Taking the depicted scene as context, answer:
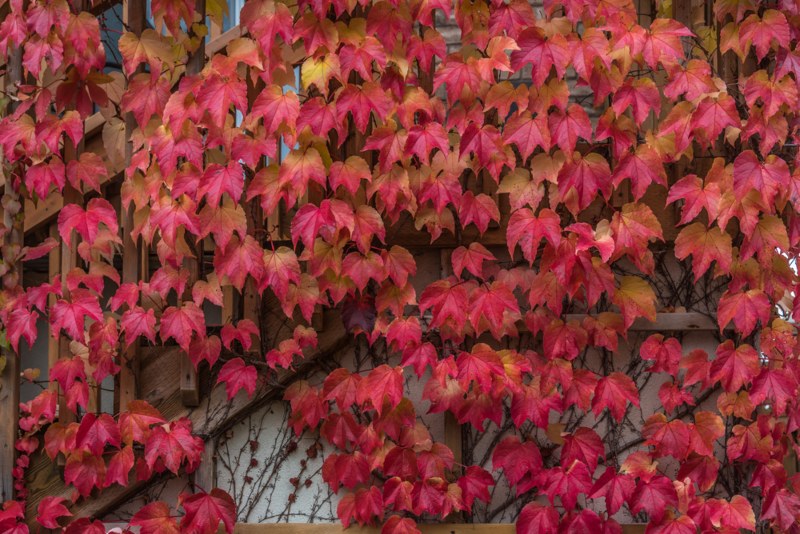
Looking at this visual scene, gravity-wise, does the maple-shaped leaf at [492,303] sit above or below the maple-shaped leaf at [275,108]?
below

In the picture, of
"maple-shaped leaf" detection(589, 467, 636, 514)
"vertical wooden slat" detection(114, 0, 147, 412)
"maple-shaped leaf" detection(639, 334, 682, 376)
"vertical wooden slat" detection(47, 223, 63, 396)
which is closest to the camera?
"maple-shaped leaf" detection(589, 467, 636, 514)

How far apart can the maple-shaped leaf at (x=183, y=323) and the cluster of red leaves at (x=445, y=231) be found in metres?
0.01

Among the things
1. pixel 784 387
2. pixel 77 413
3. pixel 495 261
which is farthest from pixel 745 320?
pixel 77 413

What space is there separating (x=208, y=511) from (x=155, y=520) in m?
0.19

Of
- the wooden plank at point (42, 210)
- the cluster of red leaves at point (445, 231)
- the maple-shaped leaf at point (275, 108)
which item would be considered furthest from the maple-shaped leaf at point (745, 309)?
the wooden plank at point (42, 210)

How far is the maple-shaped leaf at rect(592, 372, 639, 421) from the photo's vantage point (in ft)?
10.5

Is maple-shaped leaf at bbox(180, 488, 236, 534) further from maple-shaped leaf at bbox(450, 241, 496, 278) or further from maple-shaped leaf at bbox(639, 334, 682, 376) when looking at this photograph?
maple-shaped leaf at bbox(639, 334, 682, 376)

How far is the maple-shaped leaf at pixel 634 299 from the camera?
10.5 feet

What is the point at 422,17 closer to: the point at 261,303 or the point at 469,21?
the point at 469,21

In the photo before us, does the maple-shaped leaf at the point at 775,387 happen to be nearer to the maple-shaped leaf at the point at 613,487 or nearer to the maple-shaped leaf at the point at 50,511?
the maple-shaped leaf at the point at 613,487

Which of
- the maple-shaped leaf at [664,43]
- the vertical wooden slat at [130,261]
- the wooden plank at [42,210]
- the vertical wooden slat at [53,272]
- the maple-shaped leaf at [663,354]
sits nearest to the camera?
the maple-shaped leaf at [664,43]

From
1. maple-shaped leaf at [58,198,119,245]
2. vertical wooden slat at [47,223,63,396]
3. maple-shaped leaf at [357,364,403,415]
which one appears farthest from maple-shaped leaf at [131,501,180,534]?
maple-shaped leaf at [58,198,119,245]

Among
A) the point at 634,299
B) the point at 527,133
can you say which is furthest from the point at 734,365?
the point at 527,133

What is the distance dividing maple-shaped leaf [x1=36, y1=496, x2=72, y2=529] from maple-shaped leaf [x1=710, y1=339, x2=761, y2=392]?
232 cm
